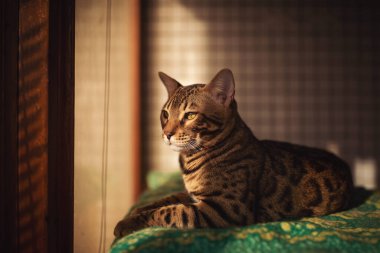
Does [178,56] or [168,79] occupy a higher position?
[178,56]

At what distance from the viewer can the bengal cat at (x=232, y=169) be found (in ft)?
3.45

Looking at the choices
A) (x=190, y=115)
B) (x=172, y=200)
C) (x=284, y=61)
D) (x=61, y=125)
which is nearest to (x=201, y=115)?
(x=190, y=115)

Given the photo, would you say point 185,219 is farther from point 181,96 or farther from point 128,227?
point 181,96

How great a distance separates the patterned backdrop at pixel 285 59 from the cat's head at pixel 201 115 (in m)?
1.13

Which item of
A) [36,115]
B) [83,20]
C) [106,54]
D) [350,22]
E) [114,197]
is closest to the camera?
[36,115]

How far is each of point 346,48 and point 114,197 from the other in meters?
1.72

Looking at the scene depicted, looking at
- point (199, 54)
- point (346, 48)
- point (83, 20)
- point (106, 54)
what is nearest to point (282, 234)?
point (83, 20)

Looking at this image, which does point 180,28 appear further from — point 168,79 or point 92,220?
point 92,220

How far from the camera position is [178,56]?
227 cm

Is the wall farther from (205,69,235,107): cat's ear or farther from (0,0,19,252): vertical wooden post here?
(205,69,235,107): cat's ear

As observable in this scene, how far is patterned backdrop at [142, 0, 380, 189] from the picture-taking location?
7.38 feet

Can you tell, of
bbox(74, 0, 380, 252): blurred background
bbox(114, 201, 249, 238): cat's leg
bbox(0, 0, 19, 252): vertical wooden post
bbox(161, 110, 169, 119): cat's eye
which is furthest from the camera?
bbox(74, 0, 380, 252): blurred background

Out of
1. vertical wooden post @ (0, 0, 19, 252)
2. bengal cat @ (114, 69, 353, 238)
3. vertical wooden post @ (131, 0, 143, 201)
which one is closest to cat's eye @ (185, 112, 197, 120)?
bengal cat @ (114, 69, 353, 238)

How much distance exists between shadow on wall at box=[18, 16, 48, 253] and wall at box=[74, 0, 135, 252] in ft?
0.44
